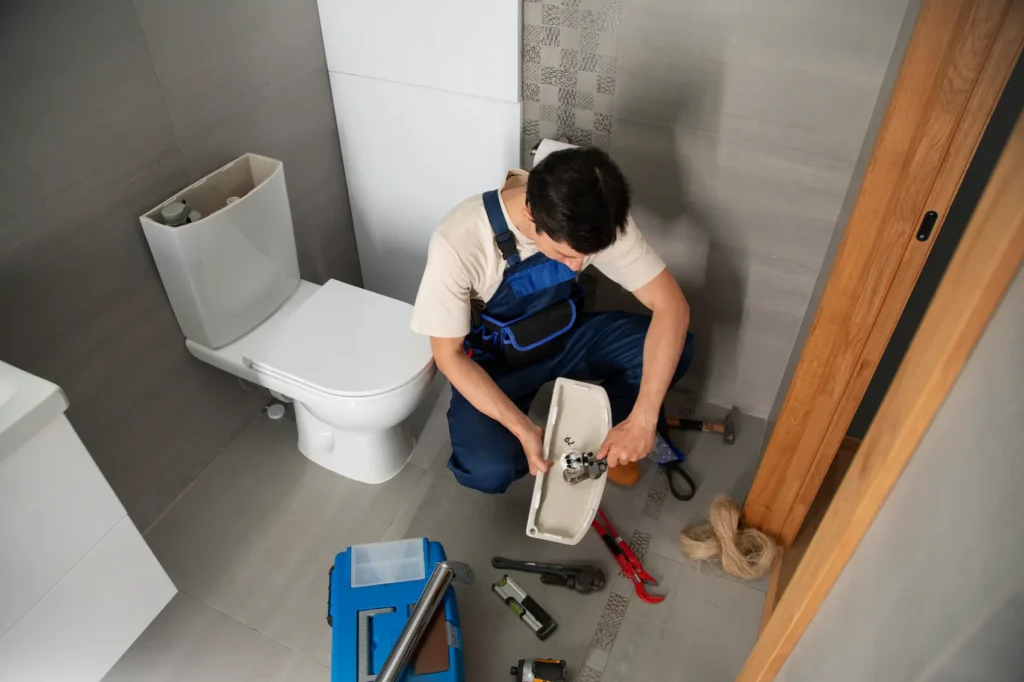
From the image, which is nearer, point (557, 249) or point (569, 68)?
point (557, 249)

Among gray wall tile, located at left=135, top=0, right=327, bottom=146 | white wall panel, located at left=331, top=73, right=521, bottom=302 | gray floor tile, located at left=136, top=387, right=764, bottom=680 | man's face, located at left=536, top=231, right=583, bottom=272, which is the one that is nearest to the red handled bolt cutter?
gray floor tile, located at left=136, top=387, right=764, bottom=680

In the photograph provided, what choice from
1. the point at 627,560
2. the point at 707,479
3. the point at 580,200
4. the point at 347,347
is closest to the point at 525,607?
the point at 627,560

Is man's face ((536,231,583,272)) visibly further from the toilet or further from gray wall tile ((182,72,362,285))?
gray wall tile ((182,72,362,285))

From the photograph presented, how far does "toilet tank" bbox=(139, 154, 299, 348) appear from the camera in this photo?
1.49 meters

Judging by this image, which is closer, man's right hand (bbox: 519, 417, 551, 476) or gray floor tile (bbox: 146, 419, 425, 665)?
man's right hand (bbox: 519, 417, 551, 476)

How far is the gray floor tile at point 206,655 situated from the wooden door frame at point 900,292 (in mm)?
942

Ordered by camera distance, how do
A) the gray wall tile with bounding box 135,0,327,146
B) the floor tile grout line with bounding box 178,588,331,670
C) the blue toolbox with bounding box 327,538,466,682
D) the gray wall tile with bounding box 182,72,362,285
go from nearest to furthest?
the blue toolbox with bounding box 327,538,466,682 < the gray wall tile with bounding box 135,0,327,146 < the floor tile grout line with bounding box 178,588,331,670 < the gray wall tile with bounding box 182,72,362,285

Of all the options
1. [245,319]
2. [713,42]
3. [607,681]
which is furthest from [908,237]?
[245,319]

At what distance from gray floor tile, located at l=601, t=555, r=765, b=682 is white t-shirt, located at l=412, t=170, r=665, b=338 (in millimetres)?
718

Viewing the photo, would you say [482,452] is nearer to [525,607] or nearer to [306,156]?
[525,607]

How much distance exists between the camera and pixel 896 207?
1.11 meters

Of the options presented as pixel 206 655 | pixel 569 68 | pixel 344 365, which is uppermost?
pixel 569 68

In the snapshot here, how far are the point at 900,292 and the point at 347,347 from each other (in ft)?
3.69

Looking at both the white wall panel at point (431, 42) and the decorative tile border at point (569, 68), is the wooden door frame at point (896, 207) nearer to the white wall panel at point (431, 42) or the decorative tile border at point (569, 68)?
the decorative tile border at point (569, 68)
